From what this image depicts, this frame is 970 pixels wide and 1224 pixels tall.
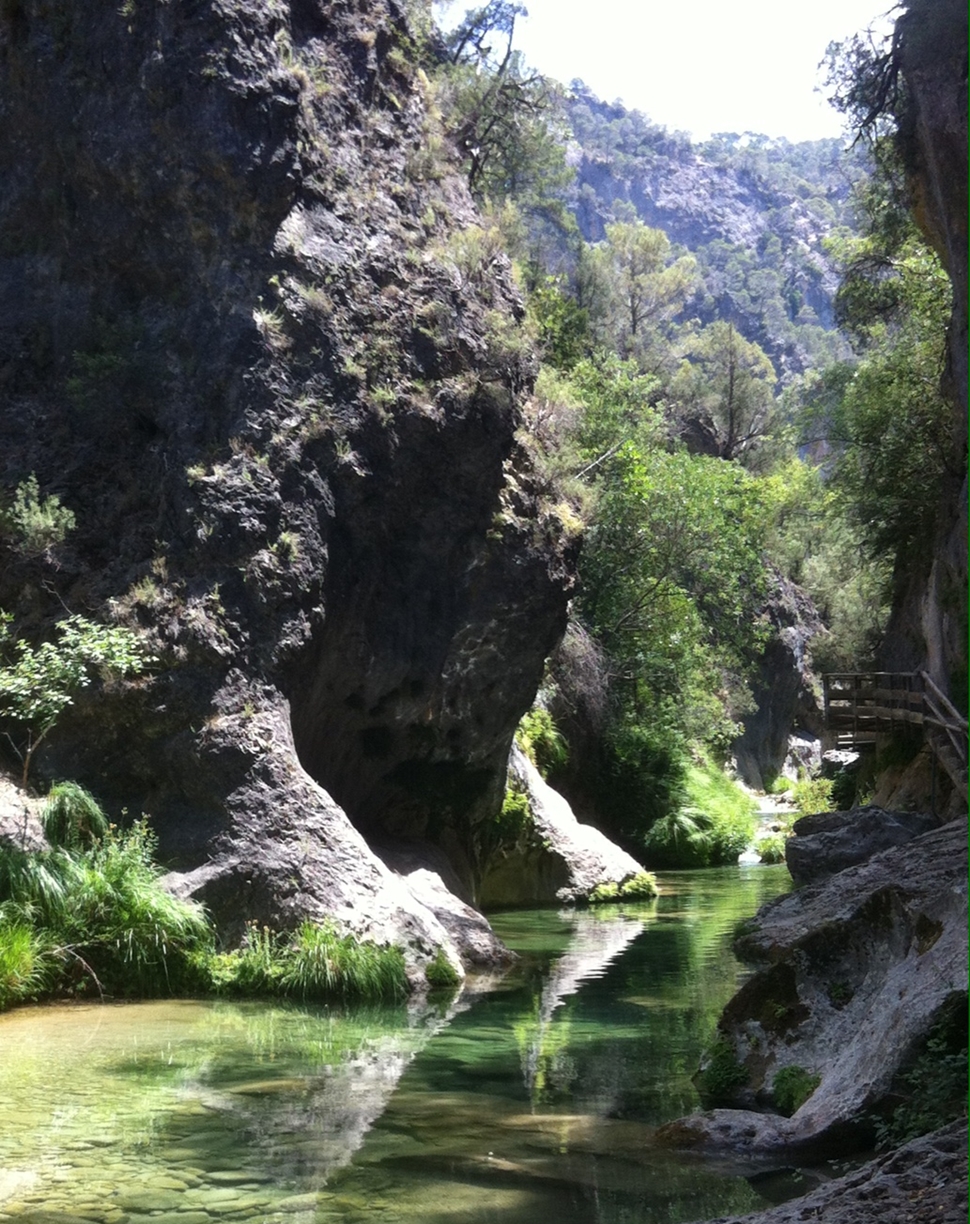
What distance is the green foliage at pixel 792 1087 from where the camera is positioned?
7922 millimetres

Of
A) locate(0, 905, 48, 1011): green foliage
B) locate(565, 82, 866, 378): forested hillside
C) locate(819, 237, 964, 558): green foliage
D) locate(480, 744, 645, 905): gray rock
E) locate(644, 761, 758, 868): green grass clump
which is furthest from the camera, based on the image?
locate(565, 82, 866, 378): forested hillside

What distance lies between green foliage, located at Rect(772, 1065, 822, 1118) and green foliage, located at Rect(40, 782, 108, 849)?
7791 millimetres

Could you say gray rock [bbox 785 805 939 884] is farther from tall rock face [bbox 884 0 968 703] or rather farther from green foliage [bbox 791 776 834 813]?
green foliage [bbox 791 776 834 813]

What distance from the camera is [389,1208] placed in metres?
6.25

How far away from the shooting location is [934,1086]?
6395mm

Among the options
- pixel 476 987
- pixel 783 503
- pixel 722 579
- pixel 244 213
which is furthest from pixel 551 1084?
pixel 783 503

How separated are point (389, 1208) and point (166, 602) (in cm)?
945

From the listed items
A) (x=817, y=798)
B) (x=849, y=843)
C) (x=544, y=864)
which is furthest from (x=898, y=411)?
(x=544, y=864)

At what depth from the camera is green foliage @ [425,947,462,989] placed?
44.4ft

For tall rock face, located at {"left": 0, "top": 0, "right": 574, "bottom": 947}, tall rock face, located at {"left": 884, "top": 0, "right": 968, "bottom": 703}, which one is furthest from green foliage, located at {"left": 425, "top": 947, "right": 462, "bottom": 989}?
tall rock face, located at {"left": 884, "top": 0, "right": 968, "bottom": 703}

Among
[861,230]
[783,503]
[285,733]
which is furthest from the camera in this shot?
[783,503]

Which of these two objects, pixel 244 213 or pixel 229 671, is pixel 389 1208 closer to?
pixel 229 671

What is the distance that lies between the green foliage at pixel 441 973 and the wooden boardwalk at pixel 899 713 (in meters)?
8.22

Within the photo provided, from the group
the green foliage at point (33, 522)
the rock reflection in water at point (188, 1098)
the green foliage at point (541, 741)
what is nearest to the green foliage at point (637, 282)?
the green foliage at point (541, 741)
